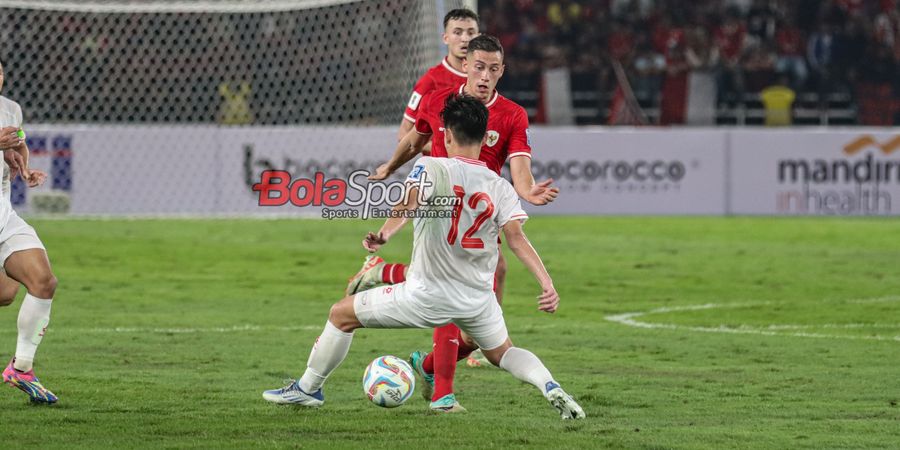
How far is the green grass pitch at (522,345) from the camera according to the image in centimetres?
668

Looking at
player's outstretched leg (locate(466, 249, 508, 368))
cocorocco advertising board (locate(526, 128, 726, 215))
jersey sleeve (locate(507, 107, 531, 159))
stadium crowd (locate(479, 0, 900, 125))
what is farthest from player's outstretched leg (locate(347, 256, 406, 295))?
stadium crowd (locate(479, 0, 900, 125))

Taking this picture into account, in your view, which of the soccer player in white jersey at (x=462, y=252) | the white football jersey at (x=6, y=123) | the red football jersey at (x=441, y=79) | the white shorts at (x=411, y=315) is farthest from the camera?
the red football jersey at (x=441, y=79)

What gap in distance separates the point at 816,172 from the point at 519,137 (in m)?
16.8

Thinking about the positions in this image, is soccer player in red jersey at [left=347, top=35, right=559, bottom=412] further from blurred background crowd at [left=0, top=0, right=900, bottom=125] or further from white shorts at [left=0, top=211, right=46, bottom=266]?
blurred background crowd at [left=0, top=0, right=900, bottom=125]

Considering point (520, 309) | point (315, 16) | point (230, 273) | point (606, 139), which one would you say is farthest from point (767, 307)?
point (315, 16)

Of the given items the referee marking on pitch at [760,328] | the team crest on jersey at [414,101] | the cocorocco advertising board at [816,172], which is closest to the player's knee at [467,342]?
the team crest on jersey at [414,101]

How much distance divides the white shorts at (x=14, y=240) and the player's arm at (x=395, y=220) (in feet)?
6.35

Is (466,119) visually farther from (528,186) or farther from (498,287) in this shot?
(498,287)

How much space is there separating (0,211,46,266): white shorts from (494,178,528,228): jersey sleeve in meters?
2.54

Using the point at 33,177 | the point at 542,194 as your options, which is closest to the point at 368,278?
the point at 542,194

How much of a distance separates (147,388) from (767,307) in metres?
6.50

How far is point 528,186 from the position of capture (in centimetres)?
734

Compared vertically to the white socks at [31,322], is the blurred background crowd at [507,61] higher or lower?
higher

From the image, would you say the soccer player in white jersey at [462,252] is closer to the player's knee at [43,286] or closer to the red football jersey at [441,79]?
the player's knee at [43,286]
